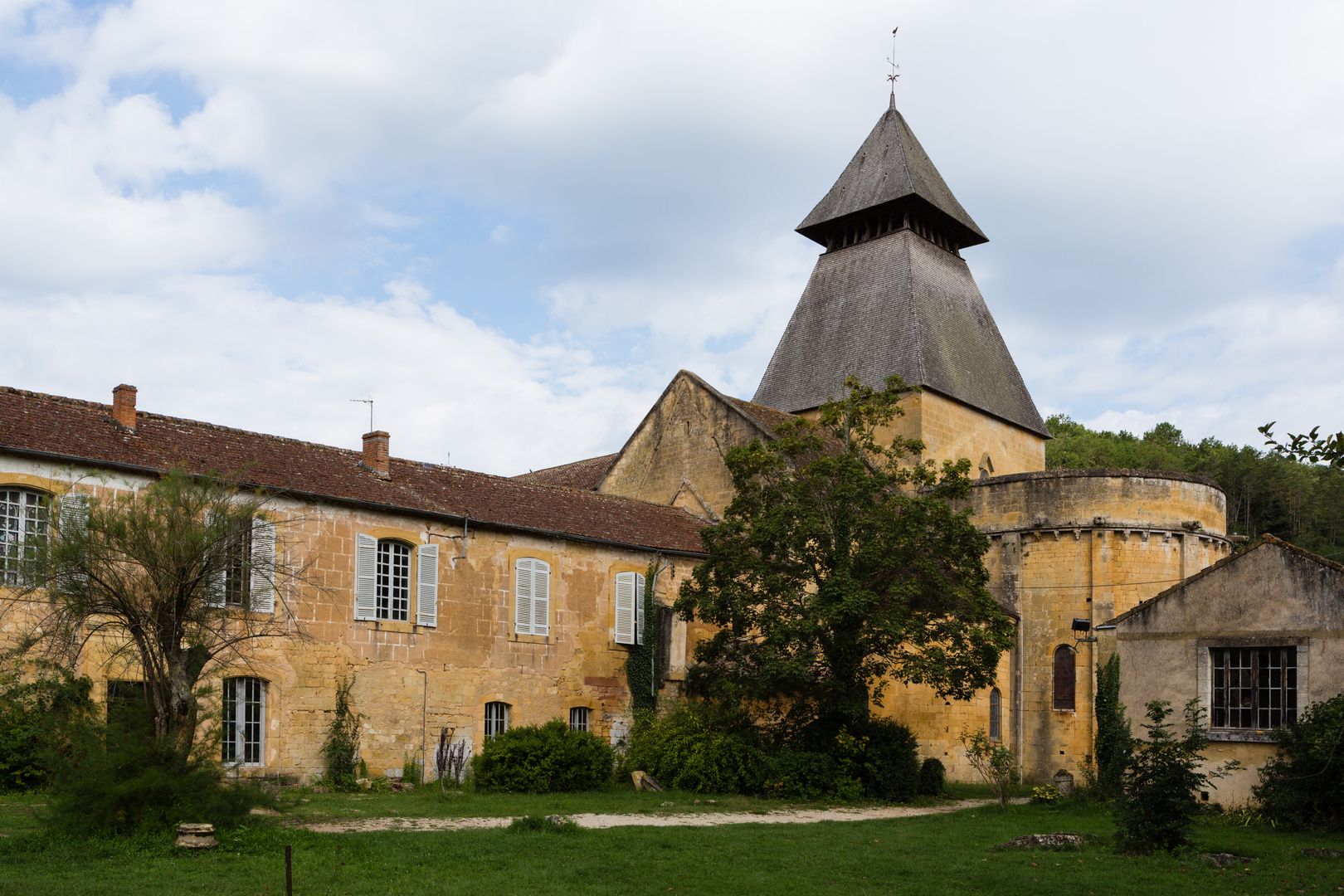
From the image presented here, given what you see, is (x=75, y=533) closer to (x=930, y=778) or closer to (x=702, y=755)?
(x=702, y=755)

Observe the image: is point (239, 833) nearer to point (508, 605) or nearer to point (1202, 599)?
point (508, 605)

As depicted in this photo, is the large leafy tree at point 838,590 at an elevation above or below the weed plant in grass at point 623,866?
above

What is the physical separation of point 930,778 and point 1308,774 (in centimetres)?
682

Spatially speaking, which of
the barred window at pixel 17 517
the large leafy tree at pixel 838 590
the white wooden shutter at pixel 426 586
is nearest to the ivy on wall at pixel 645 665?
the large leafy tree at pixel 838 590

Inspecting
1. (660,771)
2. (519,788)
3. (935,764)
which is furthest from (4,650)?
(935,764)

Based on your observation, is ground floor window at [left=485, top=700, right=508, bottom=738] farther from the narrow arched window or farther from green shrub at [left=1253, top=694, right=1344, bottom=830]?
green shrub at [left=1253, top=694, right=1344, bottom=830]

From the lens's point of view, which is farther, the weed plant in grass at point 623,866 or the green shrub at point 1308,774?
the green shrub at point 1308,774

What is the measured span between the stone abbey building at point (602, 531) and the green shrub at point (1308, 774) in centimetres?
599

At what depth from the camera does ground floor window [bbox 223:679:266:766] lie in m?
18.1

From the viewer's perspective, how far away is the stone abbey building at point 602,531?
18.7m

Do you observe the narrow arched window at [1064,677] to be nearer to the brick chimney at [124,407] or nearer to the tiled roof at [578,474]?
the tiled roof at [578,474]

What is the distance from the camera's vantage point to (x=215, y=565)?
42.3 ft

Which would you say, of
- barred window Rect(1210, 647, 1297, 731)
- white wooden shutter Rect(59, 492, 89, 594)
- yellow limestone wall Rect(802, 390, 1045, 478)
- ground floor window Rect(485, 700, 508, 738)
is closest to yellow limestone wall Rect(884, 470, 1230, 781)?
yellow limestone wall Rect(802, 390, 1045, 478)

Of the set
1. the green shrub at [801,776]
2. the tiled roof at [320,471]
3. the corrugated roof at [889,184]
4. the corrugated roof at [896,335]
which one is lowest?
the green shrub at [801,776]
